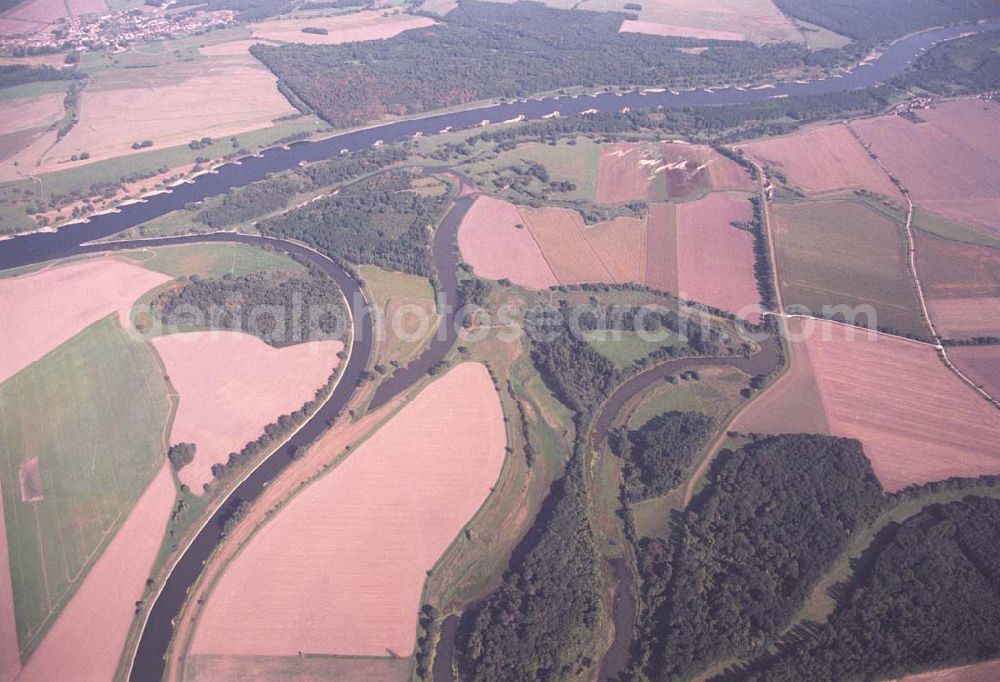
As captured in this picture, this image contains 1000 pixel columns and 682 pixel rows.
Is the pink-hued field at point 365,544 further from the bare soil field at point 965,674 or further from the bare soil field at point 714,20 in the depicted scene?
the bare soil field at point 714,20

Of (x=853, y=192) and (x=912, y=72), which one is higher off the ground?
(x=912, y=72)

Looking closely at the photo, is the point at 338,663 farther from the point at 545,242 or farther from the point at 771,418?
the point at 545,242

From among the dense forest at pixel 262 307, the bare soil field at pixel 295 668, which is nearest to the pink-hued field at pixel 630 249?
the dense forest at pixel 262 307

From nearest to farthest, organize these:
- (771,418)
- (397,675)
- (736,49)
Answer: (397,675) < (771,418) < (736,49)

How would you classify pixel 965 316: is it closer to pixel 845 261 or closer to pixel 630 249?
pixel 845 261

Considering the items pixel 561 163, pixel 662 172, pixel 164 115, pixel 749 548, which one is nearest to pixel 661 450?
pixel 749 548

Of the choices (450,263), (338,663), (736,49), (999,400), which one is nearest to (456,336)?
(450,263)
